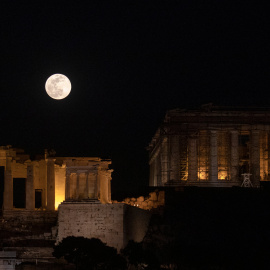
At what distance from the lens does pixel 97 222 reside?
57938 mm

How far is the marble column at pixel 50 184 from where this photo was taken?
216ft

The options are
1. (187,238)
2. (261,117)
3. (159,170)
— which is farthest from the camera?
(159,170)

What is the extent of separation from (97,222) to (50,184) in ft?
32.0

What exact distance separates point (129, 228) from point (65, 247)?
706 cm

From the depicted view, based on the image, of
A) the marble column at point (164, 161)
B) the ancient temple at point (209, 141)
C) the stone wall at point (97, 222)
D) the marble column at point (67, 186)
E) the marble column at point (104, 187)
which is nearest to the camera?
the stone wall at point (97, 222)

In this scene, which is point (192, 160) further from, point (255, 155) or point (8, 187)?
point (8, 187)

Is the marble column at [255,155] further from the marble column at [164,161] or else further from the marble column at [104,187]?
the marble column at [104,187]

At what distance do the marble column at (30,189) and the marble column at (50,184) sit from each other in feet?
4.34

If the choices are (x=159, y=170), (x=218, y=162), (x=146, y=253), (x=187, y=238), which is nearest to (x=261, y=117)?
(x=218, y=162)

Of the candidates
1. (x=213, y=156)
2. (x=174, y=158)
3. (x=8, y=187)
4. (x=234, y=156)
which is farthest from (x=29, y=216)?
(x=234, y=156)

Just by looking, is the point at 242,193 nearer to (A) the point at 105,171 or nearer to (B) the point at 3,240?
(A) the point at 105,171

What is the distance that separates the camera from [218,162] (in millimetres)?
84750

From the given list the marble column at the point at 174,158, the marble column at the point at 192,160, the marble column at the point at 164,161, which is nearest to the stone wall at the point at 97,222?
the marble column at the point at 174,158

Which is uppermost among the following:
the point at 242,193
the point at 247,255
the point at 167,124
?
the point at 167,124
